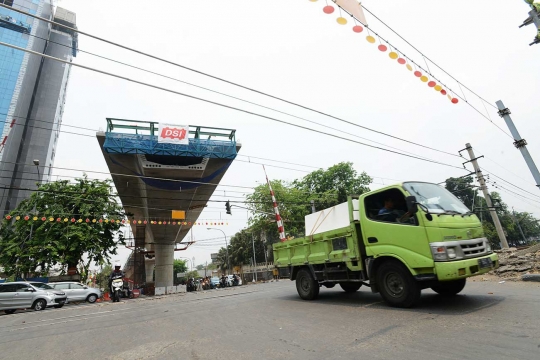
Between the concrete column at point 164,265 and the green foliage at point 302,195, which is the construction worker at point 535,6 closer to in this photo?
the green foliage at point 302,195

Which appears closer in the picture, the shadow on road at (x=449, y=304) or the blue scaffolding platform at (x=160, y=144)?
the shadow on road at (x=449, y=304)

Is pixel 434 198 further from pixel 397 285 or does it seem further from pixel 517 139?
pixel 517 139

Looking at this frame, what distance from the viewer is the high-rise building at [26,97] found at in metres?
48.4

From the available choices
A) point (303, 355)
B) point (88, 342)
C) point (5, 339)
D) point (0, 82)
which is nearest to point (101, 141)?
point (5, 339)

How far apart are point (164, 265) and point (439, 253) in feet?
105

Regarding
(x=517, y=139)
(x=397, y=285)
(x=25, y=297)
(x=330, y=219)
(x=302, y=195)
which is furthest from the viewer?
(x=302, y=195)

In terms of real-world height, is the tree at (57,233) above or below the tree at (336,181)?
below

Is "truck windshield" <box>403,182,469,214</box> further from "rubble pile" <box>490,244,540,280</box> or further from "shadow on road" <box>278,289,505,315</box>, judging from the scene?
"rubble pile" <box>490,244,540,280</box>

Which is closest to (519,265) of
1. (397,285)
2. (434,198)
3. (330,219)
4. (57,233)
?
(434,198)

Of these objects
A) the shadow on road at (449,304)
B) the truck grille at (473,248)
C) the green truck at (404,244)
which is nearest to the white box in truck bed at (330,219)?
the green truck at (404,244)

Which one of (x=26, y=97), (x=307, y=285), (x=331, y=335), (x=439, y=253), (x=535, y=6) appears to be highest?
(x=26, y=97)

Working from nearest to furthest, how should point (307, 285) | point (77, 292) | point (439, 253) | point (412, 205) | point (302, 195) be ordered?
point (439, 253), point (412, 205), point (307, 285), point (77, 292), point (302, 195)

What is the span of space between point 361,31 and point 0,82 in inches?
2578

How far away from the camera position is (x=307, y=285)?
825 centimetres
